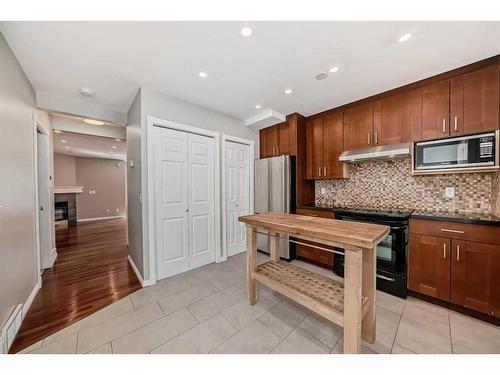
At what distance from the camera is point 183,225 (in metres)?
2.71

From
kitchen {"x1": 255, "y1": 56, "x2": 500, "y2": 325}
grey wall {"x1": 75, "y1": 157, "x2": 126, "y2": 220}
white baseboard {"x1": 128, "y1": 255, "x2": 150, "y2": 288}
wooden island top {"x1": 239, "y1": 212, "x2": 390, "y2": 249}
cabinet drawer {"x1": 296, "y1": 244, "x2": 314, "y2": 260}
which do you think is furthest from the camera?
grey wall {"x1": 75, "y1": 157, "x2": 126, "y2": 220}

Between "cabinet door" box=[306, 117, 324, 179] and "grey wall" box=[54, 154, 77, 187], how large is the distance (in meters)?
8.12

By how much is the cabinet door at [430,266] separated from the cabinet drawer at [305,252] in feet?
3.86

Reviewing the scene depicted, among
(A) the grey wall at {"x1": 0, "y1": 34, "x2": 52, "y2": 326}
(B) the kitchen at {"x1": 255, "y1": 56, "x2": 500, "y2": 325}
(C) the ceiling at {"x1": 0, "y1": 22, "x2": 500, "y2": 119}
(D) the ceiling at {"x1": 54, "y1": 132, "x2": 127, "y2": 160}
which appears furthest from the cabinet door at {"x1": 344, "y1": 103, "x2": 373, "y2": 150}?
(D) the ceiling at {"x1": 54, "y1": 132, "x2": 127, "y2": 160}

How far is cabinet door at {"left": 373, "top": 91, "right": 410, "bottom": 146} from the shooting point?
2246 mm

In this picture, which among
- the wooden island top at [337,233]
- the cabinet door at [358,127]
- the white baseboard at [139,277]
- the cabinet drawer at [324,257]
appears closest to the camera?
the wooden island top at [337,233]

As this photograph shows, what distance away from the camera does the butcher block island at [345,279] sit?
1212 mm

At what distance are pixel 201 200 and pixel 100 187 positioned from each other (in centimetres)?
660

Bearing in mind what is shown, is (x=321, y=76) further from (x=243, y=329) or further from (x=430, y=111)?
(x=243, y=329)

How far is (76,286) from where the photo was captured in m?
2.33

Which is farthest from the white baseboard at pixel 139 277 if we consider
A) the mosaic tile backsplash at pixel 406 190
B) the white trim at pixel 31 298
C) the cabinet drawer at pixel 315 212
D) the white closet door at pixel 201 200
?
the mosaic tile backsplash at pixel 406 190

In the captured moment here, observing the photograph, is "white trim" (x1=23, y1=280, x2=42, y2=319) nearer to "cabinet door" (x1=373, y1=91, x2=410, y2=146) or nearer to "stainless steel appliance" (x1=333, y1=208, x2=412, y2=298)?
"stainless steel appliance" (x1=333, y1=208, x2=412, y2=298)

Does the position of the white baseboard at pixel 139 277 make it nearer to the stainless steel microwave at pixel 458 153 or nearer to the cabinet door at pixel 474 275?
the cabinet door at pixel 474 275

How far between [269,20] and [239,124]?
2111 millimetres
